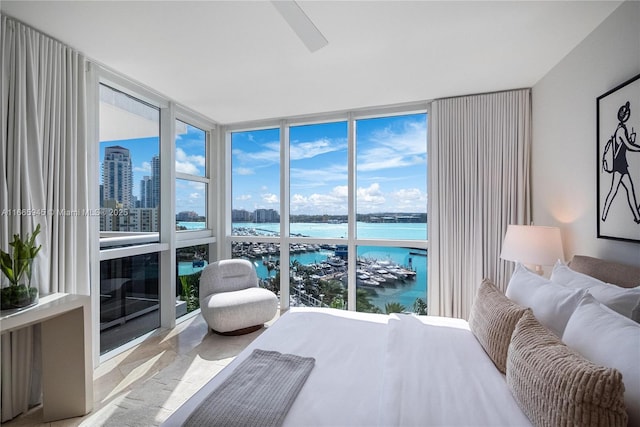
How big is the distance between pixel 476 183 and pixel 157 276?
12.5ft

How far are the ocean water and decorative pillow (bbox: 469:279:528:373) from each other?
1.74m

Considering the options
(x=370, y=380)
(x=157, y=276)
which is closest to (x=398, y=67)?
(x=370, y=380)

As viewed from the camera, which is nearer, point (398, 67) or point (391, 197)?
point (398, 67)

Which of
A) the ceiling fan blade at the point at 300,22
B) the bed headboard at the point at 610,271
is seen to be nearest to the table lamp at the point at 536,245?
the bed headboard at the point at 610,271

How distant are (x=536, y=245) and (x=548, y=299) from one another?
3.19 ft

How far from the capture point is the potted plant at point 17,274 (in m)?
1.71

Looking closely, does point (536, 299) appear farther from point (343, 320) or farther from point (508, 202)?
point (508, 202)

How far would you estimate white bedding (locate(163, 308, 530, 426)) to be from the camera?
1.09 m

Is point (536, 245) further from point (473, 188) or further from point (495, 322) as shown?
point (495, 322)

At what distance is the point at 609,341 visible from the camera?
3.36 feet

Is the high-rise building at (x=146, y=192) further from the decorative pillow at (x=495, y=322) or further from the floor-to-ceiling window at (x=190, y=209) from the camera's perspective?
the decorative pillow at (x=495, y=322)

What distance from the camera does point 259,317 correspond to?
10.5 ft

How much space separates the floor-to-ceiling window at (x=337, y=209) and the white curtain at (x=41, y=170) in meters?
2.11

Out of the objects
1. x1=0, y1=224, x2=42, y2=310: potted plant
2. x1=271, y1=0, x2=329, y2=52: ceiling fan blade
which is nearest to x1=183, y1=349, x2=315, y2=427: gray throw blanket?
x1=0, y1=224, x2=42, y2=310: potted plant
